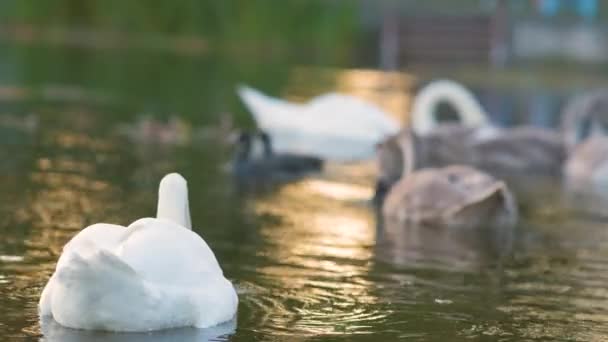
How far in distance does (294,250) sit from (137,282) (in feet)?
13.7

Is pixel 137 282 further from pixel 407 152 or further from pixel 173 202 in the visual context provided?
pixel 407 152

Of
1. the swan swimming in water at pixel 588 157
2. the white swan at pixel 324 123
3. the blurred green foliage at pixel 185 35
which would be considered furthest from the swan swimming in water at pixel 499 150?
the blurred green foliage at pixel 185 35

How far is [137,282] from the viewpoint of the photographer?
26.9 ft

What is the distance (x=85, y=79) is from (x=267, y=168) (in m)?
14.2

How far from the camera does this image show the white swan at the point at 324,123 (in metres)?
22.1

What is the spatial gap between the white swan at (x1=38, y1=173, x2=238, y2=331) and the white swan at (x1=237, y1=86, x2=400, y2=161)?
1281 centimetres

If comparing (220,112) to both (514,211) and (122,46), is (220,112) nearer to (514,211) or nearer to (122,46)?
(514,211)

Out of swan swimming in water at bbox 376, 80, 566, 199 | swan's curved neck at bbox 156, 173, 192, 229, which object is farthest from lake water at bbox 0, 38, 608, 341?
swan swimming in water at bbox 376, 80, 566, 199

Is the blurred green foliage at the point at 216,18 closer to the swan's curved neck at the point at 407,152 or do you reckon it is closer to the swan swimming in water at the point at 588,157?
the swan swimming in water at the point at 588,157

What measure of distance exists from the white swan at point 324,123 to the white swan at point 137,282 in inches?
504

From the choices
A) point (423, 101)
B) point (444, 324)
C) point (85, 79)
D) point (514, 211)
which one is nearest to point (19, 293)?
point (444, 324)

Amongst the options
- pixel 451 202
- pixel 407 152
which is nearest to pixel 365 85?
pixel 407 152

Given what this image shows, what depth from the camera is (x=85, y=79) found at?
3139cm

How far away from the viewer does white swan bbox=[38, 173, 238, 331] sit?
813 centimetres
